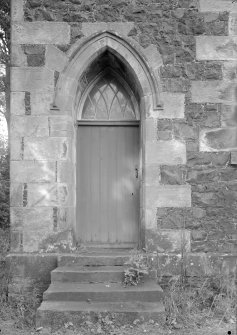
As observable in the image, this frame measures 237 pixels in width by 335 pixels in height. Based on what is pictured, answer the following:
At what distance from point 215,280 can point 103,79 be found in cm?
379

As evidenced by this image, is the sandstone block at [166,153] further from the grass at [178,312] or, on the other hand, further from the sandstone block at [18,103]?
the sandstone block at [18,103]

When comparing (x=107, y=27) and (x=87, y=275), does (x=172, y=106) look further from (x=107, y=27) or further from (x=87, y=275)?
(x=87, y=275)

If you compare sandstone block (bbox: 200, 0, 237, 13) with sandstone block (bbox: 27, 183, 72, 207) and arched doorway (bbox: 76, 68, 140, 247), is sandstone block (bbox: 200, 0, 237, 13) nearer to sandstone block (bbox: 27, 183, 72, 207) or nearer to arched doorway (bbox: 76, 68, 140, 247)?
arched doorway (bbox: 76, 68, 140, 247)

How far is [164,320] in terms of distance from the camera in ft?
14.7

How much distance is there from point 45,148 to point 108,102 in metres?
1.46

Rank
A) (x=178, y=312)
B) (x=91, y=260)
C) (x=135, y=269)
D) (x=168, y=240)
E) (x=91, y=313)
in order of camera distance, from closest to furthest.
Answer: (x=91, y=313) < (x=178, y=312) < (x=135, y=269) < (x=91, y=260) < (x=168, y=240)

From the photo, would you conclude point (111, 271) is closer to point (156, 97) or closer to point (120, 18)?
point (156, 97)

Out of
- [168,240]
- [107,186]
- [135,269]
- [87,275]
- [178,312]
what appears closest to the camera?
[178,312]

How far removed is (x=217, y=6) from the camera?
5.77m

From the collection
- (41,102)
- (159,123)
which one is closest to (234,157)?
(159,123)

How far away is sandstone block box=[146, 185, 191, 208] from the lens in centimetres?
570

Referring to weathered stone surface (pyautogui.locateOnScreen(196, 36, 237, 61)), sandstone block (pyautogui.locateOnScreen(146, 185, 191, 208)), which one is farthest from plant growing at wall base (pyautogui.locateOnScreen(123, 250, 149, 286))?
weathered stone surface (pyautogui.locateOnScreen(196, 36, 237, 61))

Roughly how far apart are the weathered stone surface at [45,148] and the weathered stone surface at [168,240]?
6.03 ft

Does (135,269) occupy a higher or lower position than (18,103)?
lower
